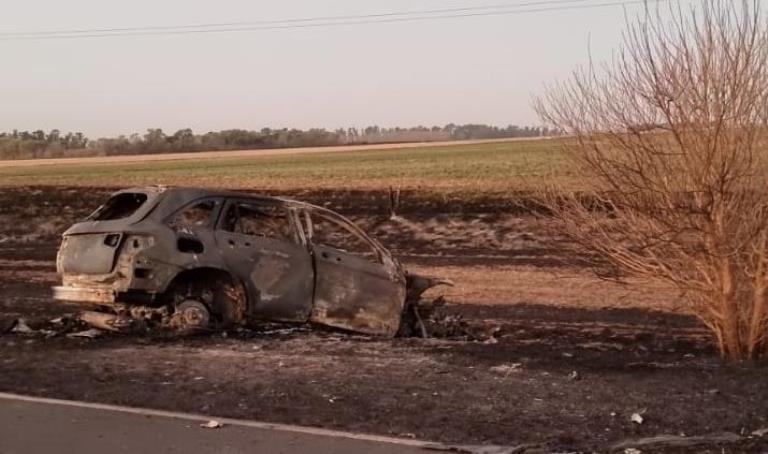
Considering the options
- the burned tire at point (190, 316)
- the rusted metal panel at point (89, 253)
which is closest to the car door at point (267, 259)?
the burned tire at point (190, 316)

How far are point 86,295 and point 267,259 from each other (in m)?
1.88

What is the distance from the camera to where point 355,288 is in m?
9.64

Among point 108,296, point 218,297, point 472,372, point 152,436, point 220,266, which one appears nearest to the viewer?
point 152,436

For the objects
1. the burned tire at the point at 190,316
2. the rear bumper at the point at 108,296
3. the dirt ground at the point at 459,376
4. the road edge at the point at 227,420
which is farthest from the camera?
the burned tire at the point at 190,316

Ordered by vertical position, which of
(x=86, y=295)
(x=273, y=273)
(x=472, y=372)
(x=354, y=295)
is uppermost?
(x=273, y=273)

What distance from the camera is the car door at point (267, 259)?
30.2ft

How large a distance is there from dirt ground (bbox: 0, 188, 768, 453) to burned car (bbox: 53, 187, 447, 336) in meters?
0.31

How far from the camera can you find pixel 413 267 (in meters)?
17.9

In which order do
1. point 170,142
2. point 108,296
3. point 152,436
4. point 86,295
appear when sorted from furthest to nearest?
point 170,142
point 86,295
point 108,296
point 152,436

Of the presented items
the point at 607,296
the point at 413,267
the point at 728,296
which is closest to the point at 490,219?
the point at 413,267

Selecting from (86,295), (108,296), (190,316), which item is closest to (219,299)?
(190,316)

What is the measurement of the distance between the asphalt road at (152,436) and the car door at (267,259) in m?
3.16

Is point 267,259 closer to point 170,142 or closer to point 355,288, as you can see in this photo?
point 355,288

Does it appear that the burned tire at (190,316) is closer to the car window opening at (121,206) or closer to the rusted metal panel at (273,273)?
the rusted metal panel at (273,273)
